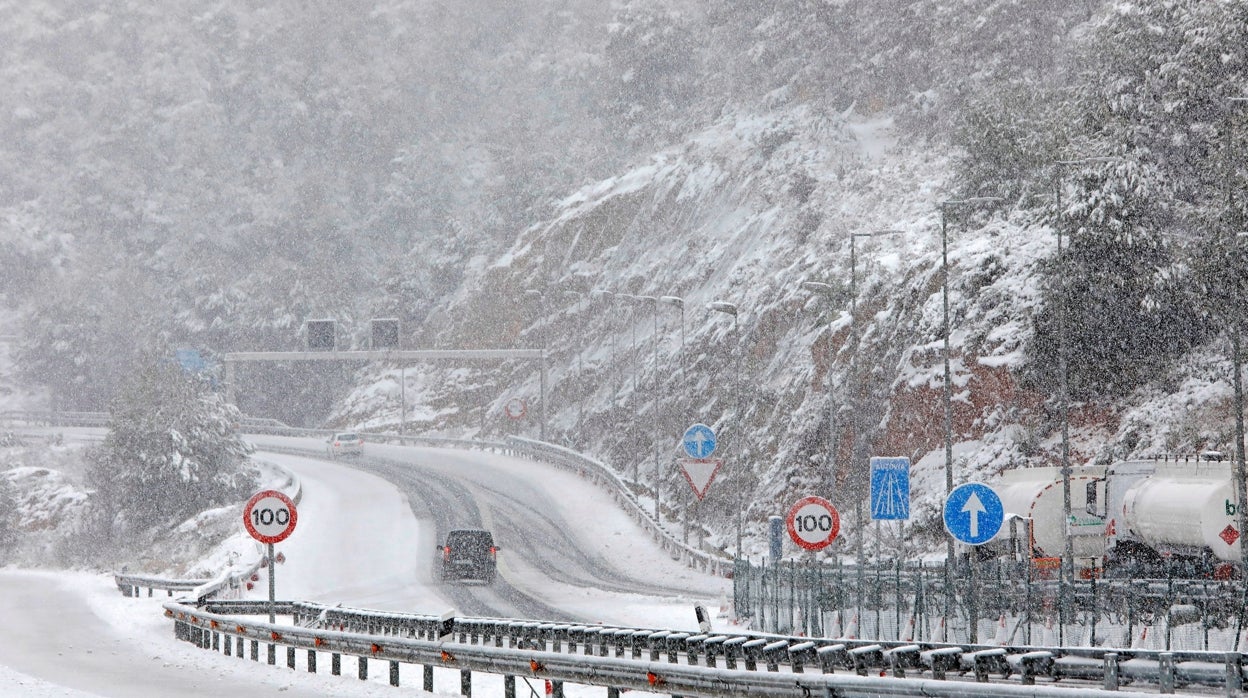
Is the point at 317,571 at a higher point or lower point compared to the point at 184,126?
lower

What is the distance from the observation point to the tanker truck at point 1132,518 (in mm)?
35375

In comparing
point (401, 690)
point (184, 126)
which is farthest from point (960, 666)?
point (184, 126)

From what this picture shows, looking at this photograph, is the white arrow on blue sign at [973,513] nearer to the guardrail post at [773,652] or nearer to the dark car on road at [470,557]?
the guardrail post at [773,652]

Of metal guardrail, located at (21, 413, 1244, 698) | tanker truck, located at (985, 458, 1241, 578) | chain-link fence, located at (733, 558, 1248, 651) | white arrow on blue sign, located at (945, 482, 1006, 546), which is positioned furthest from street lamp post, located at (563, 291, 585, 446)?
white arrow on blue sign, located at (945, 482, 1006, 546)

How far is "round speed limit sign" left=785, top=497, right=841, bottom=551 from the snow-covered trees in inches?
2318

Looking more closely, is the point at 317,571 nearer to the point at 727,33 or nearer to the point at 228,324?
the point at 727,33

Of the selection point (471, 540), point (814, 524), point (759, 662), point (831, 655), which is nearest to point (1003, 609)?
point (814, 524)

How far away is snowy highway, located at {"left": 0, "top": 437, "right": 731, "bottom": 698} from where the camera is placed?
2131 cm

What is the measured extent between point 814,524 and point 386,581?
2573cm

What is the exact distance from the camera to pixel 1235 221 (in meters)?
46.4

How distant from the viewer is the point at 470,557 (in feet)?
147

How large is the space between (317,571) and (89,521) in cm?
3885

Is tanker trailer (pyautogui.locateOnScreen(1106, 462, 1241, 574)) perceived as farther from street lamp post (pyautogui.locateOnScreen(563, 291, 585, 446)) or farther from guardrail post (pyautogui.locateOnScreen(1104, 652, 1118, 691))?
street lamp post (pyautogui.locateOnScreen(563, 291, 585, 446))

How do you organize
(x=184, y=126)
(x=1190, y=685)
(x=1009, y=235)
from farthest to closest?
1. (x=184, y=126)
2. (x=1009, y=235)
3. (x=1190, y=685)
